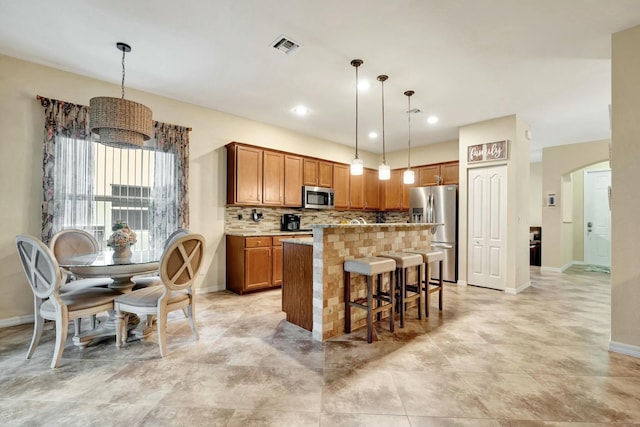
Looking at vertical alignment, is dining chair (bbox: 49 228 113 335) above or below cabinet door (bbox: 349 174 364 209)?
below

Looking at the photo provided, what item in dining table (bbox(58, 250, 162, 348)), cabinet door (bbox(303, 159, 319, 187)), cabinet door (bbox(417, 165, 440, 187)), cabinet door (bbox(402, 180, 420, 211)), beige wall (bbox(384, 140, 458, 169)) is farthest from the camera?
cabinet door (bbox(402, 180, 420, 211))

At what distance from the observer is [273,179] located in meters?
4.86

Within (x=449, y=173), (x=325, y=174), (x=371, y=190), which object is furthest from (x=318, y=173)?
(x=449, y=173)

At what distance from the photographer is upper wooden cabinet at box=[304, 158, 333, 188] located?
5.40 m

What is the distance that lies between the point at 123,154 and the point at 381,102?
3605mm

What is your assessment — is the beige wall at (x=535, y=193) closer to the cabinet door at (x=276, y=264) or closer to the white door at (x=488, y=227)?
the white door at (x=488, y=227)

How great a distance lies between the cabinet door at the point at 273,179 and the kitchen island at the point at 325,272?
5.87 ft

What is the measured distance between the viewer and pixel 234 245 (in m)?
4.42

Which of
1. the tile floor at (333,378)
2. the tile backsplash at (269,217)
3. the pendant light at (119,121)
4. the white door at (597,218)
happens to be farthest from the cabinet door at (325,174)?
the white door at (597,218)

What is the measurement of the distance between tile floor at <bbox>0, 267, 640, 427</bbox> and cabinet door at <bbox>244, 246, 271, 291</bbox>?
42.9 inches

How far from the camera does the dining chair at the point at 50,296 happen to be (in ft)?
7.06

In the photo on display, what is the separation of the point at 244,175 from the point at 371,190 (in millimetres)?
3282

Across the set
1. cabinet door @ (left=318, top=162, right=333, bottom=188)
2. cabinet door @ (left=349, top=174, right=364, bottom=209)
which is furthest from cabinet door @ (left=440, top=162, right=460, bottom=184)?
cabinet door @ (left=318, top=162, right=333, bottom=188)

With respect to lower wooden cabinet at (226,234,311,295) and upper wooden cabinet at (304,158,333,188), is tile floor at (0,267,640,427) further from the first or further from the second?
upper wooden cabinet at (304,158,333,188)
